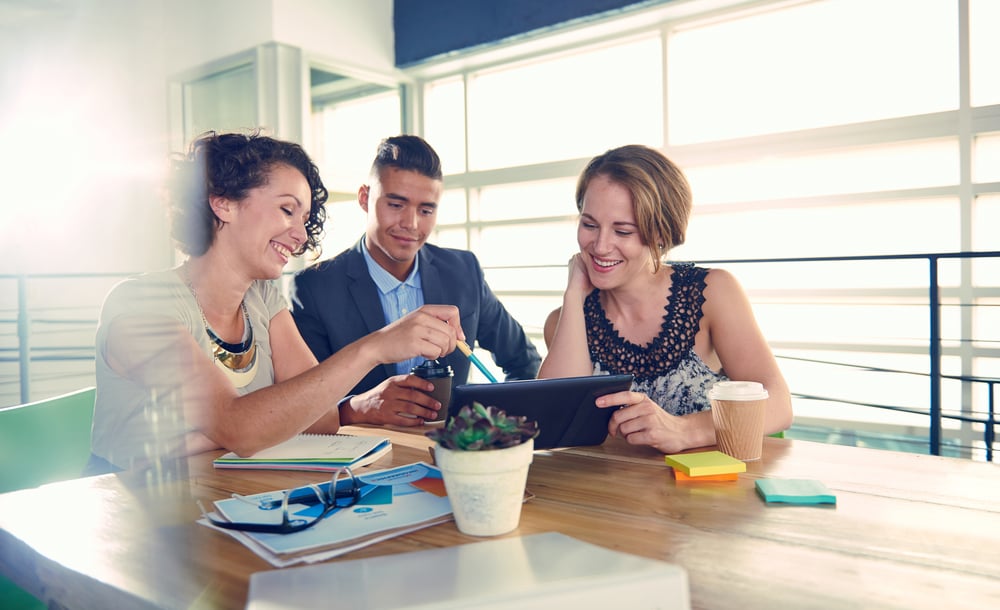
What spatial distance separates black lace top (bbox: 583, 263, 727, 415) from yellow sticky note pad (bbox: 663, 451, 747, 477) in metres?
0.52

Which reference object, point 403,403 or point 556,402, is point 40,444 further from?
point 556,402

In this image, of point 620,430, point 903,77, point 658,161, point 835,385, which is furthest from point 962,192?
point 620,430

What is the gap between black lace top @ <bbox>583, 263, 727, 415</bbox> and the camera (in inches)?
59.2

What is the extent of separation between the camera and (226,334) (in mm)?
1374

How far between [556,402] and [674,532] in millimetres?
290

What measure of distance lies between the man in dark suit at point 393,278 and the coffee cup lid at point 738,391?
0.96 m

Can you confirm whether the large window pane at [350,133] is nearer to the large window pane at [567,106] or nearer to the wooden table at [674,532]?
the large window pane at [567,106]

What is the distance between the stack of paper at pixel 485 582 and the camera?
0.53 m

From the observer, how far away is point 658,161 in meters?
1.59

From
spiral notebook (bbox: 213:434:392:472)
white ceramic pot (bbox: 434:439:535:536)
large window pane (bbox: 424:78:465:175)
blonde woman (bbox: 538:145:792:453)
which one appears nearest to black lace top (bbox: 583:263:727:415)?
blonde woman (bbox: 538:145:792:453)

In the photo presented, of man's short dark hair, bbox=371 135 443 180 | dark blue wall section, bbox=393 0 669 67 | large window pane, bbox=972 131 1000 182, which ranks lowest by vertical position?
man's short dark hair, bbox=371 135 443 180

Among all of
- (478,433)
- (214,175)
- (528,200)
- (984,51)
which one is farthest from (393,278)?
(984,51)

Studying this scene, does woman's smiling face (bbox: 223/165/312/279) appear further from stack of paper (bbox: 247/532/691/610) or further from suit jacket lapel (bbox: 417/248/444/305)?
stack of paper (bbox: 247/532/691/610)

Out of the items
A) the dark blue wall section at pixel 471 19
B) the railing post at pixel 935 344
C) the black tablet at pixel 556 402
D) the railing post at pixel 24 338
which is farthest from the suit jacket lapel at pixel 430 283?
the dark blue wall section at pixel 471 19
